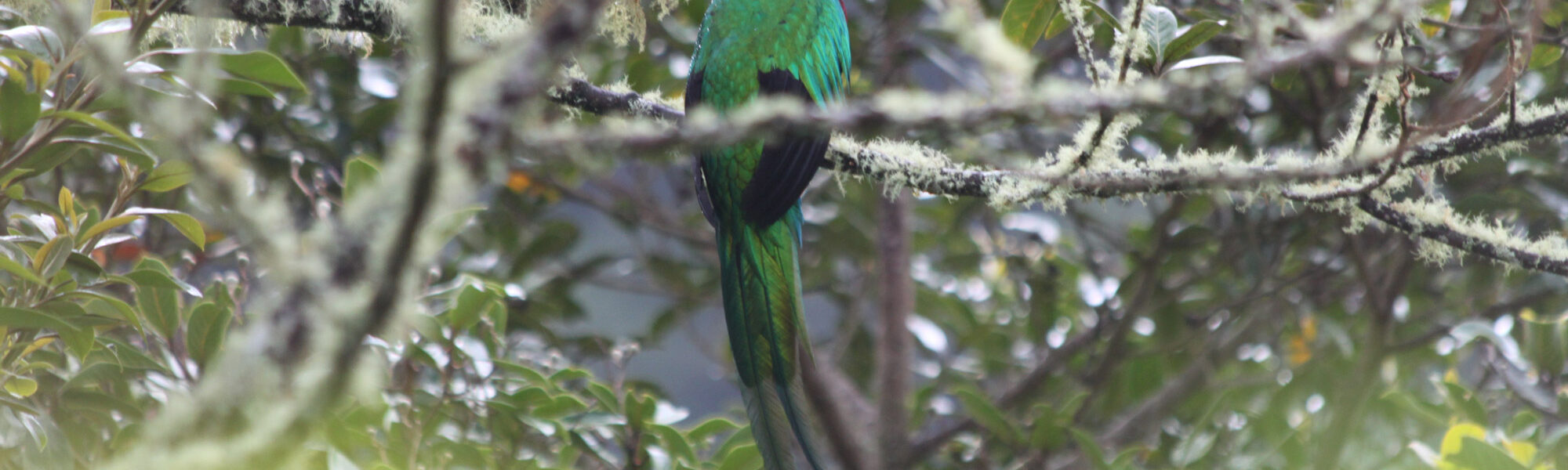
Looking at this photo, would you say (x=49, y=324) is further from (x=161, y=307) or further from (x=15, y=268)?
(x=161, y=307)

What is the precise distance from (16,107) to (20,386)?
40cm

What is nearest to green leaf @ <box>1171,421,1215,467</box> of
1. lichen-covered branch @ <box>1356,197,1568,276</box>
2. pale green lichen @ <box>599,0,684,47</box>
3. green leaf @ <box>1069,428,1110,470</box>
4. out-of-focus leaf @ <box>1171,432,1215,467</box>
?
out-of-focus leaf @ <box>1171,432,1215,467</box>

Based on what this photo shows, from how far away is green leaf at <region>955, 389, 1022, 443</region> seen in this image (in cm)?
212

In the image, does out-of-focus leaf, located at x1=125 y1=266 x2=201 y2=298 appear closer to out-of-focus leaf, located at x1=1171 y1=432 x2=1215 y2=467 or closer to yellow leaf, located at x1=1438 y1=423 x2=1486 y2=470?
yellow leaf, located at x1=1438 y1=423 x2=1486 y2=470

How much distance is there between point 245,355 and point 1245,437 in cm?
185

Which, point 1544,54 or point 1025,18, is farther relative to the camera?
point 1544,54

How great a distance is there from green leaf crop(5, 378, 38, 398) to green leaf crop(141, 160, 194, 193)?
10.7 inches

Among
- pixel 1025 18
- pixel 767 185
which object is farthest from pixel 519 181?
pixel 1025 18

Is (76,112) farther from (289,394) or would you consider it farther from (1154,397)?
(1154,397)

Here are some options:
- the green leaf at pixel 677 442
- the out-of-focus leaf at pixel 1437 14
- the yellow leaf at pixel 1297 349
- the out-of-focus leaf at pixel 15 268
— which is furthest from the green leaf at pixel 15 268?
the yellow leaf at pixel 1297 349

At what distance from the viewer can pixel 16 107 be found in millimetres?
1079

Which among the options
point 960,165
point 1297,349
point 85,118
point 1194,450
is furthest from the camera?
point 1297,349

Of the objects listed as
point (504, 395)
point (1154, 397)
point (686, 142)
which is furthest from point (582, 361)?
point (686, 142)

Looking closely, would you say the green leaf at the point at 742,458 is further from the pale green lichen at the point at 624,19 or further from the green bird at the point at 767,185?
the pale green lichen at the point at 624,19
